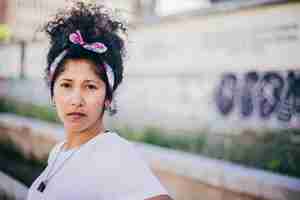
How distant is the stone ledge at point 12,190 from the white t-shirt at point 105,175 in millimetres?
3686

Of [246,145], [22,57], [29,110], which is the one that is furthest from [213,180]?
[22,57]

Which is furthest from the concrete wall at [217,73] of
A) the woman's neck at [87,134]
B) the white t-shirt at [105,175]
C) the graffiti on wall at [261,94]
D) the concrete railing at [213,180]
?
the white t-shirt at [105,175]

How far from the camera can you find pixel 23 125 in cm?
745

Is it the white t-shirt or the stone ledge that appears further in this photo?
the stone ledge

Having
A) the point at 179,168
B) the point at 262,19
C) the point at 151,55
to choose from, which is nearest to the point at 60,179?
the point at 179,168

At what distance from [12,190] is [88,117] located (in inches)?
163

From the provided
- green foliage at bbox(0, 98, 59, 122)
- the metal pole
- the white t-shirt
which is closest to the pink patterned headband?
the white t-shirt

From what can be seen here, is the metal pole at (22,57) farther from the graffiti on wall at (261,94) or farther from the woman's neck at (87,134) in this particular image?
the woman's neck at (87,134)

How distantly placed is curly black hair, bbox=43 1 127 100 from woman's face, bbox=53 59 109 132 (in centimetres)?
3

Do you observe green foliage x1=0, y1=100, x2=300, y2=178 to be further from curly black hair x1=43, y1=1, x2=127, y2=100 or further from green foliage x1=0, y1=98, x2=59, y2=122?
curly black hair x1=43, y1=1, x2=127, y2=100

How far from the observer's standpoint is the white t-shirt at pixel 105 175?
1218mm

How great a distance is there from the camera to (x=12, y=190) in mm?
5176

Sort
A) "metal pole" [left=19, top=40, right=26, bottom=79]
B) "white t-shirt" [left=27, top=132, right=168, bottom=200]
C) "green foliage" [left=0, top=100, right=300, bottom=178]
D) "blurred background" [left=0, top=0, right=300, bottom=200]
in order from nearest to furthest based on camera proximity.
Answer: "white t-shirt" [left=27, top=132, right=168, bottom=200] → "blurred background" [left=0, top=0, right=300, bottom=200] → "green foliage" [left=0, top=100, right=300, bottom=178] → "metal pole" [left=19, top=40, right=26, bottom=79]

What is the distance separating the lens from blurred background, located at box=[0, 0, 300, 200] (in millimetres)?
4066
